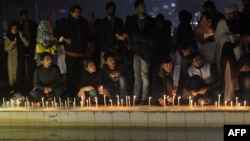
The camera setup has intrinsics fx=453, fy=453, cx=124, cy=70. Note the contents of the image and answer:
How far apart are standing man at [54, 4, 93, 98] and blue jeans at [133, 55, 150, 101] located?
138cm

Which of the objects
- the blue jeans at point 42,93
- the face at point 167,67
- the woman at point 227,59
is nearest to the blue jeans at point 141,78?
the face at point 167,67

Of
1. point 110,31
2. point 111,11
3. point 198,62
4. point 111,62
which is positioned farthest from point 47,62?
point 198,62

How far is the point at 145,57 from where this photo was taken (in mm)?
9523

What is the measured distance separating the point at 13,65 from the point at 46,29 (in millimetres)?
1321

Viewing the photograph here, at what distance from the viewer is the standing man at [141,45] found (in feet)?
31.1

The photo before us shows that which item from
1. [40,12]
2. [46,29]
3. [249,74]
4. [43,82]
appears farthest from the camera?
[40,12]

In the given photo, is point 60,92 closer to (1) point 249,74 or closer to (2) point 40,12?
(1) point 249,74

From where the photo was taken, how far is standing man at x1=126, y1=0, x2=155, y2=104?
9.48 meters

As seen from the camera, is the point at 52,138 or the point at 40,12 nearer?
the point at 52,138

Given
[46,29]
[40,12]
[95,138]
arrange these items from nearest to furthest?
1. [95,138]
2. [46,29]
3. [40,12]

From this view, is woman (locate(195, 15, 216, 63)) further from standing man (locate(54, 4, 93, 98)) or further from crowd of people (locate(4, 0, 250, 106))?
standing man (locate(54, 4, 93, 98))

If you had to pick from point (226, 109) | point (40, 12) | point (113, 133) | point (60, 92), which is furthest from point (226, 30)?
point (40, 12)

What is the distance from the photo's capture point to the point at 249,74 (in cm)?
912

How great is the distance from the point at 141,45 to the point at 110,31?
1.03m
